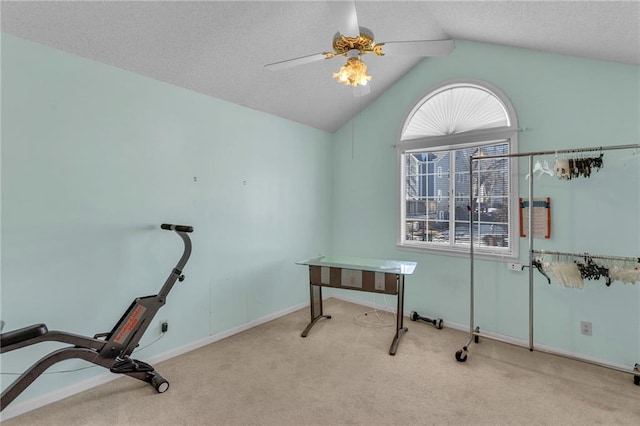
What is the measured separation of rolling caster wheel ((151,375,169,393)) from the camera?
2.29 meters

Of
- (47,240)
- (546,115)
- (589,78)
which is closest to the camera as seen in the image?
(47,240)

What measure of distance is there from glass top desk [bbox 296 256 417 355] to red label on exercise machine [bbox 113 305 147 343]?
1660 millimetres

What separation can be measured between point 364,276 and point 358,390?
44.5 inches

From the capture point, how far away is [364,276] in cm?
322

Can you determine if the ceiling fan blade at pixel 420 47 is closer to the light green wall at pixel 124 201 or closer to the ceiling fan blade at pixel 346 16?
the ceiling fan blade at pixel 346 16

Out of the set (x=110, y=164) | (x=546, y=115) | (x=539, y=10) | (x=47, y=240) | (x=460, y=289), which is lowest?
(x=460, y=289)

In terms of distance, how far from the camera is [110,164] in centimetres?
247

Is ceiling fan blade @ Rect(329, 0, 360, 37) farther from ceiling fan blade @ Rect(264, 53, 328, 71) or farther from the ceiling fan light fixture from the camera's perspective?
ceiling fan blade @ Rect(264, 53, 328, 71)

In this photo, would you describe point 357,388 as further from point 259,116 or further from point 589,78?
point 589,78

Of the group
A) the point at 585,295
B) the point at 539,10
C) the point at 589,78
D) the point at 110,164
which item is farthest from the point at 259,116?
the point at 585,295

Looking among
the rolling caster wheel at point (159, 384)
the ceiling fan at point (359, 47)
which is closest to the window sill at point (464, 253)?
the ceiling fan at point (359, 47)

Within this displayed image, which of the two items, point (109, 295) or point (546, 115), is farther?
point (546, 115)

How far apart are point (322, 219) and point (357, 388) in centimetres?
258

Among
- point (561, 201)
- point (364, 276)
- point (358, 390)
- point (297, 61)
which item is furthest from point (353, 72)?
point (561, 201)
